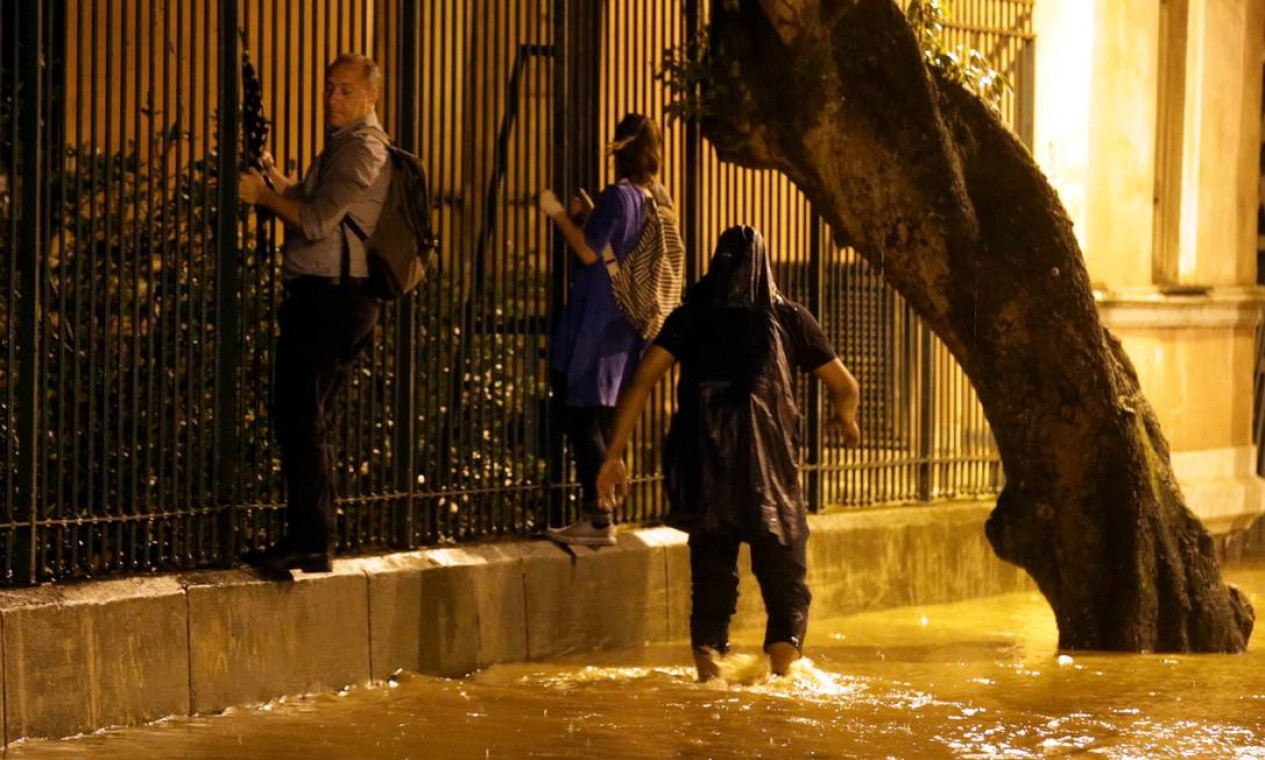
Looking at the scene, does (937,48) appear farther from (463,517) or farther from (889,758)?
(889,758)

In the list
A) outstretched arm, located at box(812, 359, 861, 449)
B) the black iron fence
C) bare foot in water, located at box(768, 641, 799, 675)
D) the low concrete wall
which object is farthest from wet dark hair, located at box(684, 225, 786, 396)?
the low concrete wall

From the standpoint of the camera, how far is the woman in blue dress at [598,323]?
34.6ft

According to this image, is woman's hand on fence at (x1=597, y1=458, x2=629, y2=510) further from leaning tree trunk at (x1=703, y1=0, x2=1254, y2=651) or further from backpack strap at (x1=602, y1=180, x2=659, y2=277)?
leaning tree trunk at (x1=703, y1=0, x2=1254, y2=651)

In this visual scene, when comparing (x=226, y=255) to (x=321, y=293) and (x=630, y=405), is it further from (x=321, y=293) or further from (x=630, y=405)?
(x=630, y=405)

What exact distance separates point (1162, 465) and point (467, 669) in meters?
3.57

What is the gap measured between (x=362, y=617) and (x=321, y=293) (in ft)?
4.38

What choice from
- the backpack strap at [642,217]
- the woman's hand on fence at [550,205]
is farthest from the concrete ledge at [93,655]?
the backpack strap at [642,217]

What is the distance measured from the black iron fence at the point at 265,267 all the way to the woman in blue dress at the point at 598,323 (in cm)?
20

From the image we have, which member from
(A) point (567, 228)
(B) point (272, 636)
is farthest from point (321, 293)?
(A) point (567, 228)

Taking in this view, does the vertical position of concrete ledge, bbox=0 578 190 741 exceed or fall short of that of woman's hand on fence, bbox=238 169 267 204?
it falls short

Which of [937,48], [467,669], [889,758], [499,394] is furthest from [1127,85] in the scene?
[889,758]

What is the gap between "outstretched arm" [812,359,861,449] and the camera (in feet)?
31.2

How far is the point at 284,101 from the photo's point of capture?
9.38 m

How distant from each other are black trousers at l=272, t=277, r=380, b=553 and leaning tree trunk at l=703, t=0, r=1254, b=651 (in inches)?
99.5
